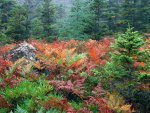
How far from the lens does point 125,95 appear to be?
8.93 meters

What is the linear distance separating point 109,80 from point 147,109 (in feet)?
4.73

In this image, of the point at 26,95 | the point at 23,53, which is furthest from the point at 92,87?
the point at 23,53

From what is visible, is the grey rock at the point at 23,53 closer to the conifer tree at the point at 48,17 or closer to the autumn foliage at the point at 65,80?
the autumn foliage at the point at 65,80

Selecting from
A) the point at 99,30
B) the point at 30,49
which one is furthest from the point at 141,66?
the point at 99,30

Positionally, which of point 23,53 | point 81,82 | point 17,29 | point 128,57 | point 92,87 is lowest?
point 17,29

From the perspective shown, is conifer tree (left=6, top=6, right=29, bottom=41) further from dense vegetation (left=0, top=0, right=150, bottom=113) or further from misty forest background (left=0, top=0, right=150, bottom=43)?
dense vegetation (left=0, top=0, right=150, bottom=113)

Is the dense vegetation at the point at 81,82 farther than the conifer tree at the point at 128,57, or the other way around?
the conifer tree at the point at 128,57

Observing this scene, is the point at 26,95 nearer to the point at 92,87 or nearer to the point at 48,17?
the point at 92,87

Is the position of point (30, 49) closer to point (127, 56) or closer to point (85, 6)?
point (127, 56)

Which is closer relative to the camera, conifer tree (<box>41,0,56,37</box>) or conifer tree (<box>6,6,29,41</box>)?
conifer tree (<box>6,6,29,41</box>)

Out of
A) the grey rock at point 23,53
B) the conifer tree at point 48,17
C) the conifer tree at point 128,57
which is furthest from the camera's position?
the conifer tree at point 48,17

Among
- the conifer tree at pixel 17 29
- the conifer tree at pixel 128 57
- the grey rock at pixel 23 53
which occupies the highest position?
the conifer tree at pixel 128 57

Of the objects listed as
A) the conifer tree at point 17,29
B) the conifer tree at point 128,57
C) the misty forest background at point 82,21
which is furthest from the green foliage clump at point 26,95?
the conifer tree at point 17,29

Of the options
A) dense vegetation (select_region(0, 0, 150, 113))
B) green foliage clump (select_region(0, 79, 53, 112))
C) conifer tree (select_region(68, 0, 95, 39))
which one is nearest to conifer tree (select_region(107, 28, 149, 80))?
dense vegetation (select_region(0, 0, 150, 113))
